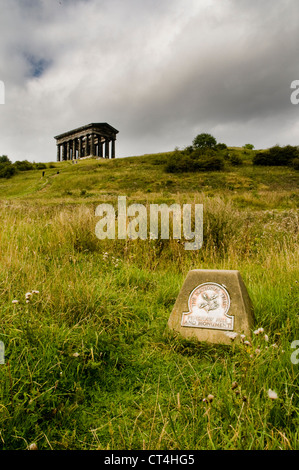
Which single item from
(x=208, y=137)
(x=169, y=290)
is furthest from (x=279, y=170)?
(x=169, y=290)

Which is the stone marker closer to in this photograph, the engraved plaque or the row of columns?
the engraved plaque

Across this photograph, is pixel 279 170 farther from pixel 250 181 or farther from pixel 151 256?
pixel 151 256

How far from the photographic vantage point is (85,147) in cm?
7794

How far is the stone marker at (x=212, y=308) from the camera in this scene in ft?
9.27

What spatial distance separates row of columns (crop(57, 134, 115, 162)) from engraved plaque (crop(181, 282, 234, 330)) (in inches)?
2964

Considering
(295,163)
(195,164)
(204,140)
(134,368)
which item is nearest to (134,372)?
(134,368)

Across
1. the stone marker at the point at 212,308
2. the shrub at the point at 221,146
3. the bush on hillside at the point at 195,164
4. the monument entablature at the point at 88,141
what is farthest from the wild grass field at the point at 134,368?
the monument entablature at the point at 88,141

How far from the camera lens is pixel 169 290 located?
3986 mm

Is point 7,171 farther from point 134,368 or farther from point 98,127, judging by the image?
point 134,368

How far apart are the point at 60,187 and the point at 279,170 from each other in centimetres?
2901

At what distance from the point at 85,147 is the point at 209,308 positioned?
80.3 m

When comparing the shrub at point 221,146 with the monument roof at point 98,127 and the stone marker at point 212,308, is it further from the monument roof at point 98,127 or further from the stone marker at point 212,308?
the stone marker at point 212,308

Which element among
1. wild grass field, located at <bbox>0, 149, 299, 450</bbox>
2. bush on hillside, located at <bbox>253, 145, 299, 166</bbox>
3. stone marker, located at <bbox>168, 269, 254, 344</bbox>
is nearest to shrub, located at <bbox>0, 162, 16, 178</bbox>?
bush on hillside, located at <bbox>253, 145, 299, 166</bbox>

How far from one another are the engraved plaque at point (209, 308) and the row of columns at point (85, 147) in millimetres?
75294
